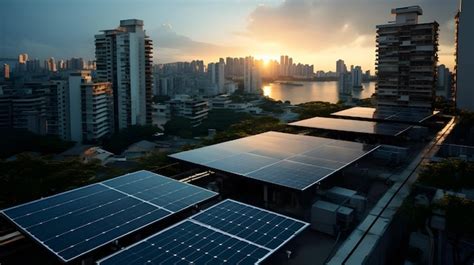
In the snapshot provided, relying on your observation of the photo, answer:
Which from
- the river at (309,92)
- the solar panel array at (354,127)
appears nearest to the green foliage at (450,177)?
the solar panel array at (354,127)

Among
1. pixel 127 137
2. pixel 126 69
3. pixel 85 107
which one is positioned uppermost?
pixel 126 69

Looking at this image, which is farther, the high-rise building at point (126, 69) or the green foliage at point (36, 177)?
the high-rise building at point (126, 69)

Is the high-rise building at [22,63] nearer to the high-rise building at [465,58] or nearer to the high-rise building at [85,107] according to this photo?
the high-rise building at [85,107]

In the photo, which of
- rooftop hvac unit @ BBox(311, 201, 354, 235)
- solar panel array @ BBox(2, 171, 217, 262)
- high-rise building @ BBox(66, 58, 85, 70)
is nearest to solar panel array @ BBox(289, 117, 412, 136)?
rooftop hvac unit @ BBox(311, 201, 354, 235)

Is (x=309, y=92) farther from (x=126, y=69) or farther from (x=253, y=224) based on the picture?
(x=253, y=224)

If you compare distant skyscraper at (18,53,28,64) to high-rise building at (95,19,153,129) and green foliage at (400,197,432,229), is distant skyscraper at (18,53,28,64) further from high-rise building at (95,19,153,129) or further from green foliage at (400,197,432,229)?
green foliage at (400,197,432,229)

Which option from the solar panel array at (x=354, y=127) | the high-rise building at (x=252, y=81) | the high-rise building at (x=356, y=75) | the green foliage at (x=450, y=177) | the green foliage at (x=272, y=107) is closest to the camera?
the green foliage at (x=450, y=177)

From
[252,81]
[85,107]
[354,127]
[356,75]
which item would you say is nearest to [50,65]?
[252,81]

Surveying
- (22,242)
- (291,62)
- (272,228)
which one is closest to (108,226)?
(22,242)
